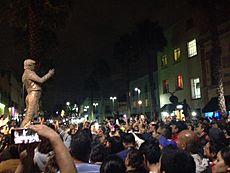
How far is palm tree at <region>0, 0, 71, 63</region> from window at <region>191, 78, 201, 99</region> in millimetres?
16647

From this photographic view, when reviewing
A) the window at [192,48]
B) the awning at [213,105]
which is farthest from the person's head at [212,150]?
the window at [192,48]

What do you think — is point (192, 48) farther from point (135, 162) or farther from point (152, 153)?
point (135, 162)

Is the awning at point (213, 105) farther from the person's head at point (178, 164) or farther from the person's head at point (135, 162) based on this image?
the person's head at point (178, 164)

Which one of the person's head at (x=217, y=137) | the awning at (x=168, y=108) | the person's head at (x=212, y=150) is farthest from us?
the awning at (x=168, y=108)

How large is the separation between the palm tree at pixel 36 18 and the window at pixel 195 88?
1665cm

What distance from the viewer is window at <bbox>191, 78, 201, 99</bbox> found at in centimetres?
3582

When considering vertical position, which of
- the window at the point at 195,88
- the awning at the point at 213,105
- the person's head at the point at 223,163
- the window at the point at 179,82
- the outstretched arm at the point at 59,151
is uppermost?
the window at the point at 179,82

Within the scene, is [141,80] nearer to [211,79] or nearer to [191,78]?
[191,78]

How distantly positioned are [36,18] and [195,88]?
21.5 metres

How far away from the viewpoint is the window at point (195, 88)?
Result: 3582 cm

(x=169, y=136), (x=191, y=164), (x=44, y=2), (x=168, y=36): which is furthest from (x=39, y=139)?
(x=168, y=36)

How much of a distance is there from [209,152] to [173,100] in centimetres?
3299

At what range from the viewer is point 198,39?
1359 inches

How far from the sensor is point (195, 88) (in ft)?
120
